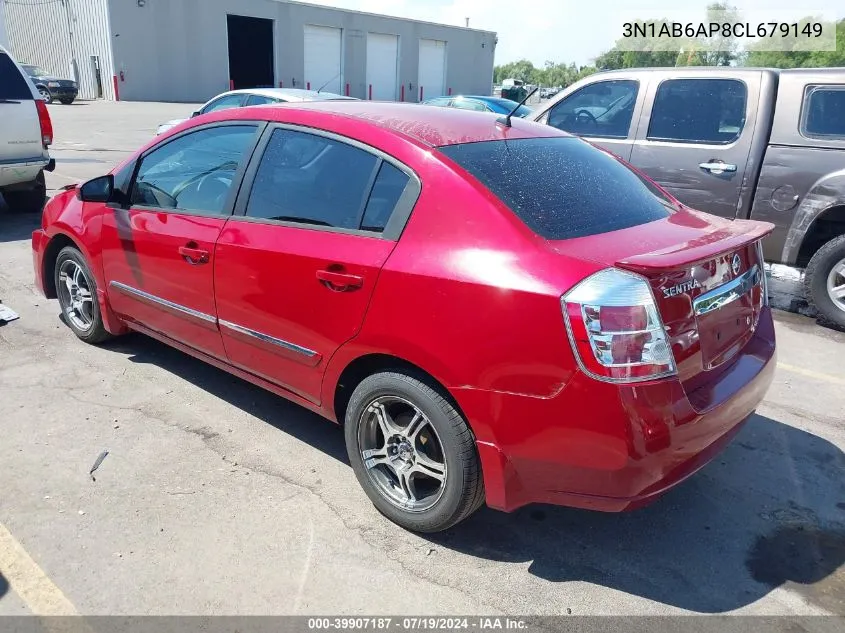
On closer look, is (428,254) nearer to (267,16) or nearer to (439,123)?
(439,123)

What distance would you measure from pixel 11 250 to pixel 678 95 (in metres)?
6.82

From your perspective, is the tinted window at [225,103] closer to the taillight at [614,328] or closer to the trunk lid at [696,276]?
the trunk lid at [696,276]

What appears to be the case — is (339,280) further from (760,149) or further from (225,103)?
(225,103)

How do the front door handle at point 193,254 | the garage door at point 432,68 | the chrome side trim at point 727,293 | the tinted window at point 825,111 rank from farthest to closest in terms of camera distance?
1. the garage door at point 432,68
2. the tinted window at point 825,111
3. the front door handle at point 193,254
4. the chrome side trim at point 727,293

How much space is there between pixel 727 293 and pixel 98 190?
3579 millimetres

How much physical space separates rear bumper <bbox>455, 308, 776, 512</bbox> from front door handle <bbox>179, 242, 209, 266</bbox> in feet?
5.57

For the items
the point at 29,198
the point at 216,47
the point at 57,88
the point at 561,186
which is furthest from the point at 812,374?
the point at 216,47

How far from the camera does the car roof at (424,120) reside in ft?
10.0

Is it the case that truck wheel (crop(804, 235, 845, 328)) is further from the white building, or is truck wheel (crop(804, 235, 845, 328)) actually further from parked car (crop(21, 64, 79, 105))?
the white building

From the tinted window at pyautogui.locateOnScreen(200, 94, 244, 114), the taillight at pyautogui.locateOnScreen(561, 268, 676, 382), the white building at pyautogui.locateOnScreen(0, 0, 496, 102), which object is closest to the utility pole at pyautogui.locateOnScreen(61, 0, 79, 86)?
the white building at pyautogui.locateOnScreen(0, 0, 496, 102)

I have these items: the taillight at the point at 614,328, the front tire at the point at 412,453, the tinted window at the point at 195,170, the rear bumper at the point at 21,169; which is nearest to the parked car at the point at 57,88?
the rear bumper at the point at 21,169

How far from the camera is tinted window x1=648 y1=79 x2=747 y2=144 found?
18.9 feet

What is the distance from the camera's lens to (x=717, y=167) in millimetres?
5719

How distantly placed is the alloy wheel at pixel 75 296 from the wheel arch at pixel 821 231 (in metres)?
5.46
